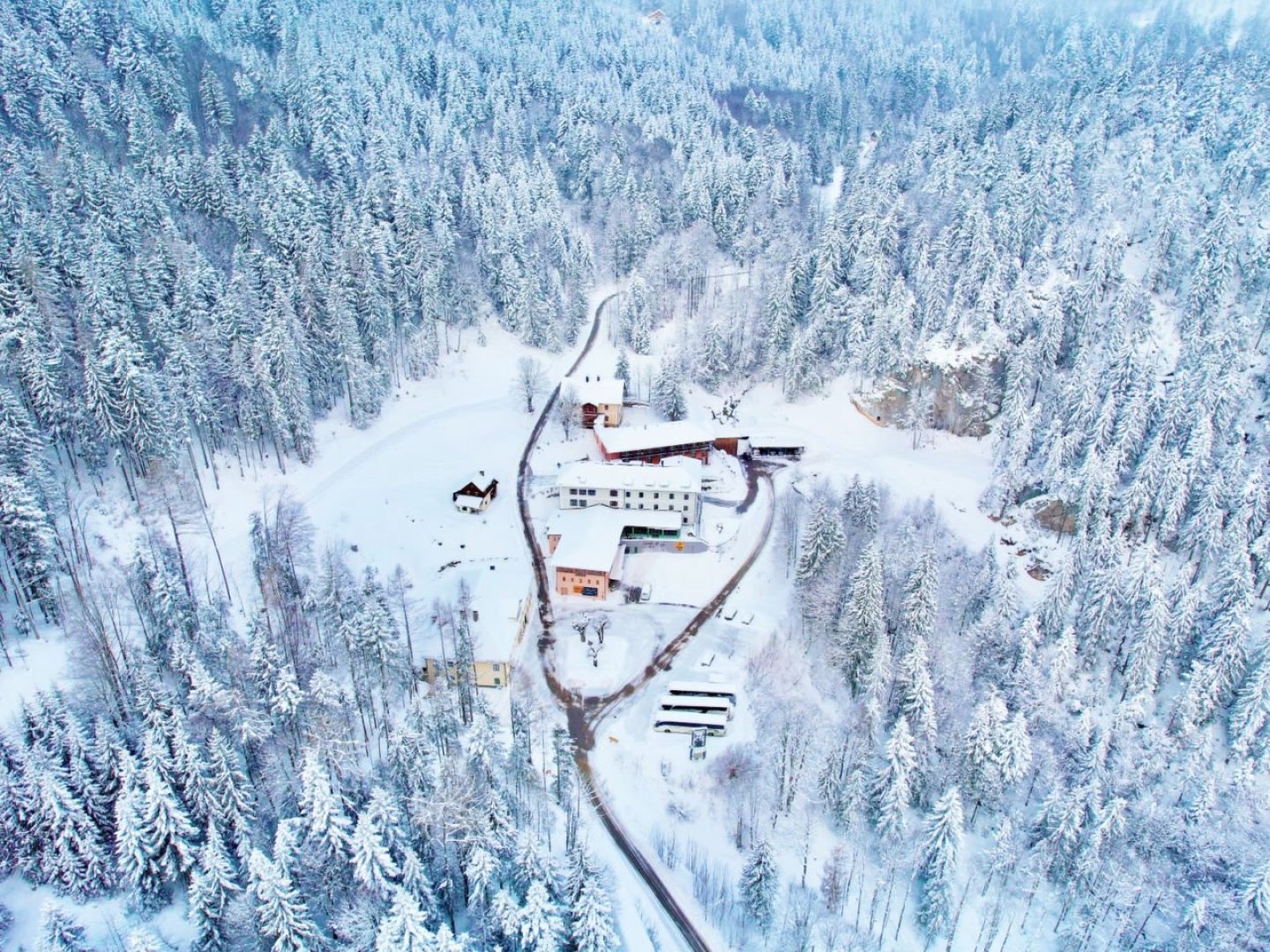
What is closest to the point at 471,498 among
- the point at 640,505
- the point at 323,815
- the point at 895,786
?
the point at 640,505

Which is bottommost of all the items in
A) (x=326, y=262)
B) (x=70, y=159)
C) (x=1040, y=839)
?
(x=1040, y=839)

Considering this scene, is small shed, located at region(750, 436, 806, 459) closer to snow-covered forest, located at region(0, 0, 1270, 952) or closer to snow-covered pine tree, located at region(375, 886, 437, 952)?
snow-covered forest, located at region(0, 0, 1270, 952)

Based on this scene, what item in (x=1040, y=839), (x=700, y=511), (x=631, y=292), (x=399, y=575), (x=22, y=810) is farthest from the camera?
(x=631, y=292)

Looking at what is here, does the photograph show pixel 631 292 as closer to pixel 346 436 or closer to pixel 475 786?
pixel 346 436

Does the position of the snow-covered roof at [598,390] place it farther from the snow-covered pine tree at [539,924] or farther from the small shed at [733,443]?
the snow-covered pine tree at [539,924]

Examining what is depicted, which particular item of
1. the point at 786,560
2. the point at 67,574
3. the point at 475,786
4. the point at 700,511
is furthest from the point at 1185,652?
the point at 67,574

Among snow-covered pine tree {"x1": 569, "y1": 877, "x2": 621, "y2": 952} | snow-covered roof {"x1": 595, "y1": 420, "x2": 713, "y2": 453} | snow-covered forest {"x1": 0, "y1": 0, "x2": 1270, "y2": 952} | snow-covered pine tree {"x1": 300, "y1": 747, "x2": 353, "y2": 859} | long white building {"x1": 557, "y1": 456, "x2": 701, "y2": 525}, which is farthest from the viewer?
snow-covered roof {"x1": 595, "y1": 420, "x2": 713, "y2": 453}

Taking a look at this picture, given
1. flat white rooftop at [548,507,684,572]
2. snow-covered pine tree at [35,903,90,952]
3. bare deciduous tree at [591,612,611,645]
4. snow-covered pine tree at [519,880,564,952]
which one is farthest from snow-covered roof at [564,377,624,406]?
snow-covered pine tree at [35,903,90,952]
